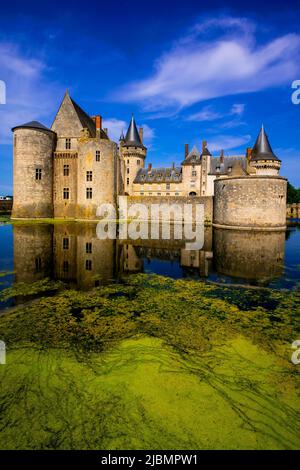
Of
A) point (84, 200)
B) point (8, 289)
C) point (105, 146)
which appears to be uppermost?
point (105, 146)

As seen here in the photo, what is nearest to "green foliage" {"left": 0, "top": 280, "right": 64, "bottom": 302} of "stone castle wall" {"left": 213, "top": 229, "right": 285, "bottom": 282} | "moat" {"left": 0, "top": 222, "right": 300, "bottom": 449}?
"moat" {"left": 0, "top": 222, "right": 300, "bottom": 449}

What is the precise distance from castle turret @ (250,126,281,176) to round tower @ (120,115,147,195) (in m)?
17.9

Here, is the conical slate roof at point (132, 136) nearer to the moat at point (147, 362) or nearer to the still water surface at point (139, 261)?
the still water surface at point (139, 261)

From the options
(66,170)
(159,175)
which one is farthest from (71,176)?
(159,175)

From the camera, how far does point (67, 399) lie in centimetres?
313

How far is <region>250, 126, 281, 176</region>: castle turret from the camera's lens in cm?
4012

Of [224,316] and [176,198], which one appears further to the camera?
[176,198]

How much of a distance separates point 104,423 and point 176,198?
90.3 ft

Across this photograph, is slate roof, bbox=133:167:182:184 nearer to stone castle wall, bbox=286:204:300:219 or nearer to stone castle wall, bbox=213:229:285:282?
stone castle wall, bbox=286:204:300:219

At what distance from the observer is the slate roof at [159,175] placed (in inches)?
1757

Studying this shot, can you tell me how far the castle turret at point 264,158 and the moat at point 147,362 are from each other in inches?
1396

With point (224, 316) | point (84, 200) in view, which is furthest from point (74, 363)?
point (84, 200)

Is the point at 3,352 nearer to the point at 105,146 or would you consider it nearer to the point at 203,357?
the point at 203,357

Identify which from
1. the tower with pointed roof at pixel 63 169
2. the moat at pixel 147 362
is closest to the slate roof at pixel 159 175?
the tower with pointed roof at pixel 63 169
